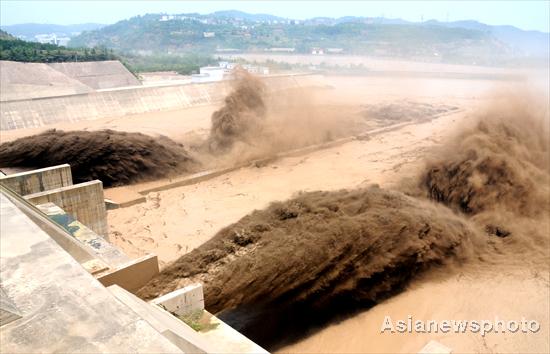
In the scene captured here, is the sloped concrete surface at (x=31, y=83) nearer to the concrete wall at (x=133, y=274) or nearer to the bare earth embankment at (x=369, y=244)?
the bare earth embankment at (x=369, y=244)

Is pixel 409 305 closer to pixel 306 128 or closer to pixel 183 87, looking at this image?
pixel 306 128

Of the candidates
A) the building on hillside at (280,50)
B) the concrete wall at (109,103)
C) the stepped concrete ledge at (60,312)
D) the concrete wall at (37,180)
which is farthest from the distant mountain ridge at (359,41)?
the stepped concrete ledge at (60,312)

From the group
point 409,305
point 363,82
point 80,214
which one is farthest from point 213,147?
point 363,82

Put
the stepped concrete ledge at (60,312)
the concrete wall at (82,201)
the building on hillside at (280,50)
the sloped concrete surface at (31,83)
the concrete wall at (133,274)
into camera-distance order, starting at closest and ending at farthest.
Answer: the stepped concrete ledge at (60,312), the concrete wall at (133,274), the concrete wall at (82,201), the sloped concrete surface at (31,83), the building on hillside at (280,50)

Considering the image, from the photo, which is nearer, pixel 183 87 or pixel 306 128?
pixel 306 128

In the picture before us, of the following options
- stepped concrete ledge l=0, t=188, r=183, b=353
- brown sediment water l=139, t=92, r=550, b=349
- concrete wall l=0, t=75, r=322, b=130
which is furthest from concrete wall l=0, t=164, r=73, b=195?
concrete wall l=0, t=75, r=322, b=130

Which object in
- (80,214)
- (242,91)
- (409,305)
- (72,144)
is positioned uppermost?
(242,91)
